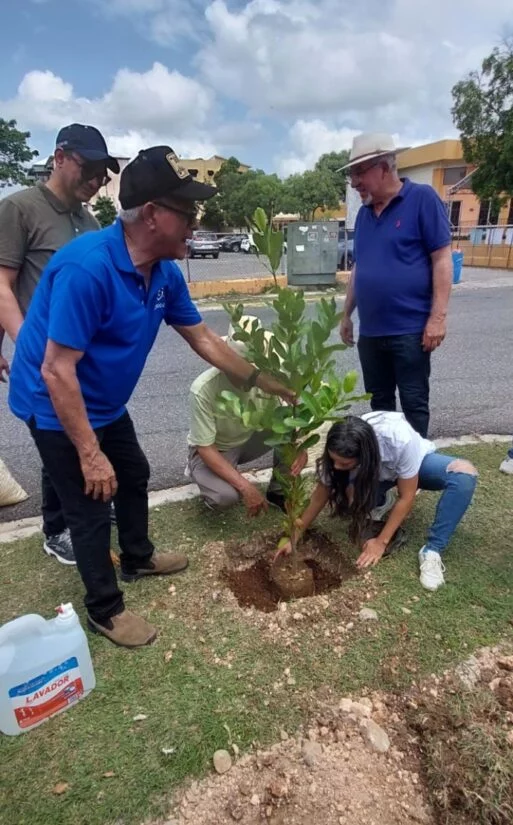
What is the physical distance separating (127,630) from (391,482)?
4.77 ft

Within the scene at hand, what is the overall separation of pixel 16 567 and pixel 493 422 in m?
3.77

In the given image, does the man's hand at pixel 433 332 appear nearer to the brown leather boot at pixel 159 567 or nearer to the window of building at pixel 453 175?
the brown leather boot at pixel 159 567

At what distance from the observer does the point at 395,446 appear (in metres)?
2.50

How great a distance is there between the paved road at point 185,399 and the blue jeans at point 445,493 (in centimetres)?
171

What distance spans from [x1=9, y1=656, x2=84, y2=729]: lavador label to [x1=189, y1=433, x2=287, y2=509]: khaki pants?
1.27 meters

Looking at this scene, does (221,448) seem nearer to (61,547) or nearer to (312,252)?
(61,547)

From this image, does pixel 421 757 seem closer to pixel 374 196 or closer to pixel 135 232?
pixel 135 232

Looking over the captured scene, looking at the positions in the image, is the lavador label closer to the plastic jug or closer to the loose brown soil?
the plastic jug

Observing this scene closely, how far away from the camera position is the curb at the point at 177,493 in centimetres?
305

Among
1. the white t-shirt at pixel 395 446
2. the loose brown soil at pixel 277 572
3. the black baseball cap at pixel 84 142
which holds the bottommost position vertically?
the loose brown soil at pixel 277 572

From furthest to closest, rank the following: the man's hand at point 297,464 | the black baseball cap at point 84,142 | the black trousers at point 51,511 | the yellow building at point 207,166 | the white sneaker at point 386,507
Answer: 1. the yellow building at point 207,166
2. the white sneaker at point 386,507
3. the black trousers at point 51,511
4. the black baseball cap at point 84,142
5. the man's hand at point 297,464

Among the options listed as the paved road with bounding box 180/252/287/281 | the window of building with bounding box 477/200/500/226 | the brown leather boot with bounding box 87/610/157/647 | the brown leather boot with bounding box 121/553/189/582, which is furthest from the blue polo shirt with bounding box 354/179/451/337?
the window of building with bounding box 477/200/500/226

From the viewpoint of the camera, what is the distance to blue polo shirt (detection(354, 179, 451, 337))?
2807mm

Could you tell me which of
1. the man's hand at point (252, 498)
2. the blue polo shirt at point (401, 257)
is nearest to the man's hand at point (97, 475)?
the man's hand at point (252, 498)
